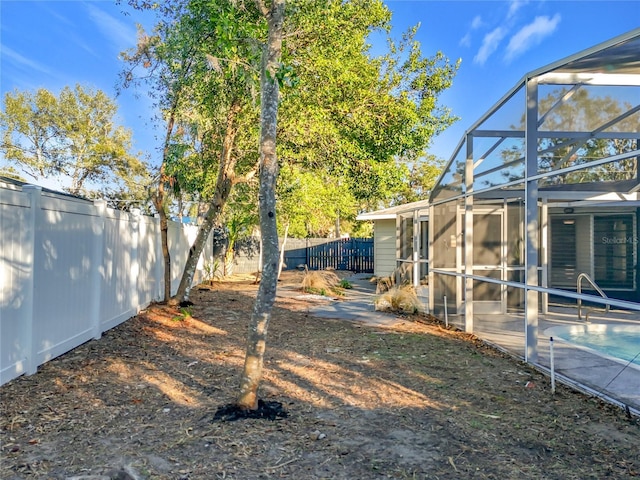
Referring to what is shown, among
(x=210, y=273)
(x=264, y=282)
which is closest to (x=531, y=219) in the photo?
(x=264, y=282)

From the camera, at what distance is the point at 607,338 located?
553 cm

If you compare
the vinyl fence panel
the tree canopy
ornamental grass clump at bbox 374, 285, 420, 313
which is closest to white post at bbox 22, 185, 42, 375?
the vinyl fence panel

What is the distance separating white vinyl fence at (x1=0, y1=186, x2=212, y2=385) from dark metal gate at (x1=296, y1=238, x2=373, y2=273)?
13.3m

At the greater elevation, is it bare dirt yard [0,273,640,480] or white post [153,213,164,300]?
white post [153,213,164,300]

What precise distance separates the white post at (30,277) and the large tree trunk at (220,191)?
3.90m

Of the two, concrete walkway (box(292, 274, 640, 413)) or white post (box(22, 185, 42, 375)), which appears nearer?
white post (box(22, 185, 42, 375))

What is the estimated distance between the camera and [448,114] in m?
12.3

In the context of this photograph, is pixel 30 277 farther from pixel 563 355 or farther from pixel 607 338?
pixel 607 338

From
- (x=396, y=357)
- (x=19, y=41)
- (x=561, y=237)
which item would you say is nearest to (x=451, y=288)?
(x=561, y=237)

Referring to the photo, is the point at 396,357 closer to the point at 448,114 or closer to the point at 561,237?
the point at 561,237

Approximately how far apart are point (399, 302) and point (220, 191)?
4318 mm

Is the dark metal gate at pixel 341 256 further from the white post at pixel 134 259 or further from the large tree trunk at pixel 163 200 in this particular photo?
the white post at pixel 134 259

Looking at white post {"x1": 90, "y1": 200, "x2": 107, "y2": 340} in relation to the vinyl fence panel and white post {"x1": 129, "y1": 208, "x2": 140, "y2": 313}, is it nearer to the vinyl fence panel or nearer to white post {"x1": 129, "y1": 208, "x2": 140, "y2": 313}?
white post {"x1": 129, "y1": 208, "x2": 140, "y2": 313}

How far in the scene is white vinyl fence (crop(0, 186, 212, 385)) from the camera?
3908 millimetres
